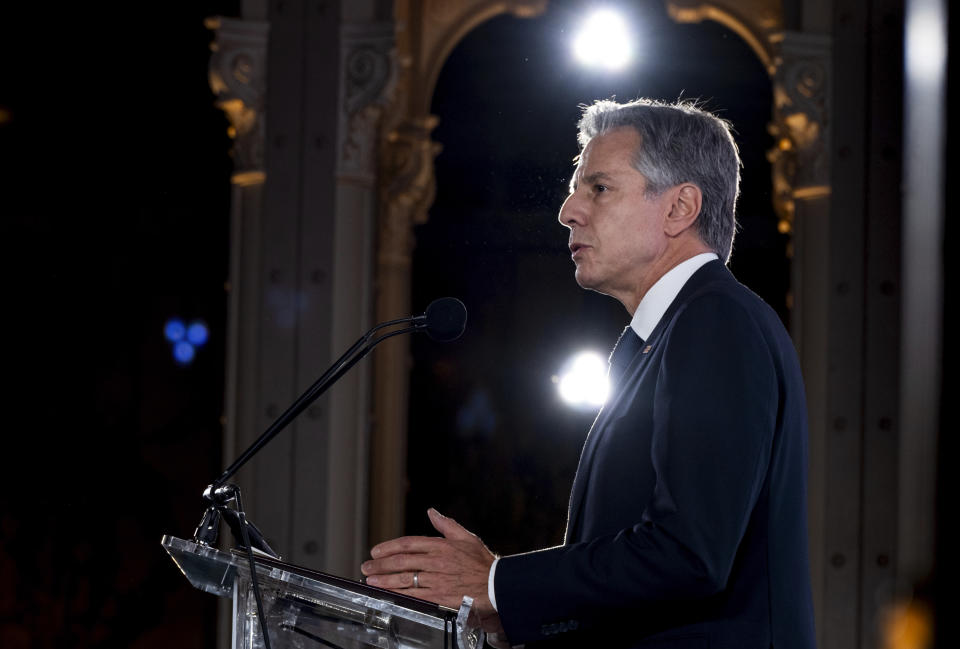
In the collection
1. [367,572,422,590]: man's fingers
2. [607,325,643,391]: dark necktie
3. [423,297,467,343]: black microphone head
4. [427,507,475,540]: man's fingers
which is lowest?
[367,572,422,590]: man's fingers

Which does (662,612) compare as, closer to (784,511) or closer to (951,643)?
(784,511)

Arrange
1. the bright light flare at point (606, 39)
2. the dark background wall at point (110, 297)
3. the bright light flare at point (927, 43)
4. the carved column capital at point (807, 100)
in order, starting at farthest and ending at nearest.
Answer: the bright light flare at point (606, 39) → the dark background wall at point (110, 297) → the carved column capital at point (807, 100) → the bright light flare at point (927, 43)

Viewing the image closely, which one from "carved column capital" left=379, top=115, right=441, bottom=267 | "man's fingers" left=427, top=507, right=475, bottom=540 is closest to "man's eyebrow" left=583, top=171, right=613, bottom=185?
"man's fingers" left=427, top=507, right=475, bottom=540

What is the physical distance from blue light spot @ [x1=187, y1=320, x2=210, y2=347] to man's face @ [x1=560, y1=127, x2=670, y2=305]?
4064 millimetres

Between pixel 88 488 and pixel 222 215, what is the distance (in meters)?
1.47

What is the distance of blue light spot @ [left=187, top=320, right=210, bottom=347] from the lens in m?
5.47

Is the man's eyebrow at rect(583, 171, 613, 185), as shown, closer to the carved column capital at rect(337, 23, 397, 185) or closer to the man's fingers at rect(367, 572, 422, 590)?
the man's fingers at rect(367, 572, 422, 590)

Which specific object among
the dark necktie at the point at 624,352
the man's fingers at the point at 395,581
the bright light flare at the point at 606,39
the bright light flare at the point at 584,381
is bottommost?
the man's fingers at the point at 395,581

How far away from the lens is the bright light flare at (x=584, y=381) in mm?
5633

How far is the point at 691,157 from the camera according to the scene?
5.51 ft

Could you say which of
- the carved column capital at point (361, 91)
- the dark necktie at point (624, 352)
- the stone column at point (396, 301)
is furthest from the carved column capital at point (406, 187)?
the dark necktie at point (624, 352)

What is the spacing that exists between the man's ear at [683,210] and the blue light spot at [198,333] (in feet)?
13.7

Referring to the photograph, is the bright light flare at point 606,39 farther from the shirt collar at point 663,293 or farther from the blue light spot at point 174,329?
the shirt collar at point 663,293

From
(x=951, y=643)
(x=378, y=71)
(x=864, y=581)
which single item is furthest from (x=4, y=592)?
(x=951, y=643)
